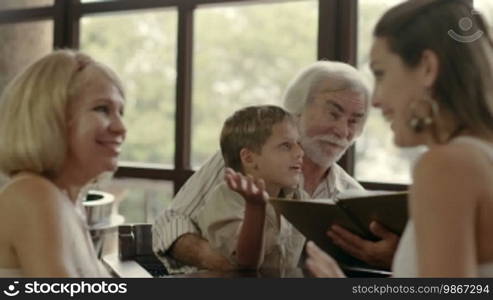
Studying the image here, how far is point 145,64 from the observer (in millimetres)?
3301

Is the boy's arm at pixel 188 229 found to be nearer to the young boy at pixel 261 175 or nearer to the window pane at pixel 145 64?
the young boy at pixel 261 175

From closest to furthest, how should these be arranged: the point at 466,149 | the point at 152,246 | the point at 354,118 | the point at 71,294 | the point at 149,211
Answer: the point at 466,149, the point at 71,294, the point at 152,246, the point at 354,118, the point at 149,211

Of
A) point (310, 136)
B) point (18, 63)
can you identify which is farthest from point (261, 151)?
point (18, 63)

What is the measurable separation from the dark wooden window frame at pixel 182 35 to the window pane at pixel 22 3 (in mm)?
26

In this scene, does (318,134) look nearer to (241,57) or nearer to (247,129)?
(247,129)

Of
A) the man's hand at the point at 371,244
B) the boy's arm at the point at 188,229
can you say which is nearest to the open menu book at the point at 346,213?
the man's hand at the point at 371,244

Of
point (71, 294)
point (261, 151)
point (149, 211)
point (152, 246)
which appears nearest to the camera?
point (71, 294)

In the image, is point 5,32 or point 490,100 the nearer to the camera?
point 490,100

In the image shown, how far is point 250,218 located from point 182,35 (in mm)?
1578

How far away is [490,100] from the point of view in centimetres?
84

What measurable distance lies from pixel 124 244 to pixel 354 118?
2.33 feet

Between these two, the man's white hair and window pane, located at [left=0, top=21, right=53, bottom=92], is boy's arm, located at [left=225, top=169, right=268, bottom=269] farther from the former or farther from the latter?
window pane, located at [left=0, top=21, right=53, bottom=92]

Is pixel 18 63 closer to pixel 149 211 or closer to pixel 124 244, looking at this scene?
pixel 149 211

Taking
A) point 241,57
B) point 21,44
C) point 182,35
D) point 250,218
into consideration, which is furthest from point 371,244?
point 21,44
